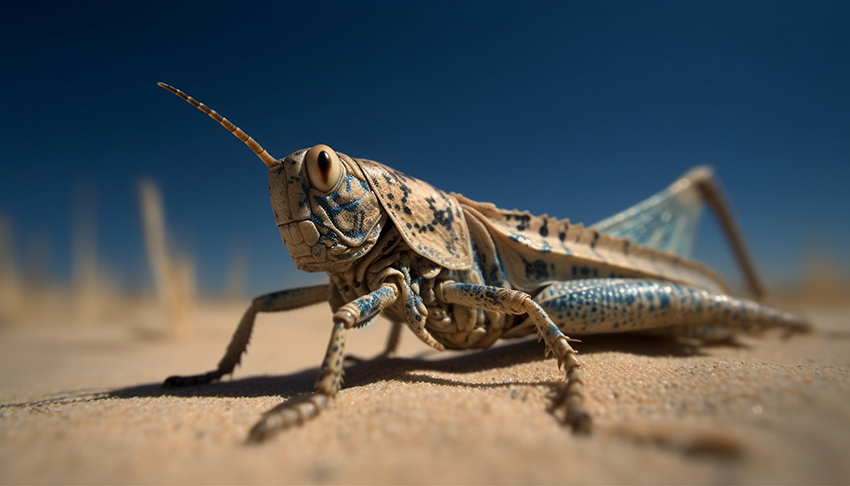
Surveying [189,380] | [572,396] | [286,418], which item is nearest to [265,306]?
[189,380]

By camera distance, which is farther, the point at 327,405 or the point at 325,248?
the point at 325,248

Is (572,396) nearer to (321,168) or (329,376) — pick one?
(329,376)

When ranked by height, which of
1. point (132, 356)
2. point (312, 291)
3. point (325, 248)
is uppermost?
point (325, 248)

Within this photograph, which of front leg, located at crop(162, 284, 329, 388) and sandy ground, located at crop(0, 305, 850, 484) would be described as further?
front leg, located at crop(162, 284, 329, 388)

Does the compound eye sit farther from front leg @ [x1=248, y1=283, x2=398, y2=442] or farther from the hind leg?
the hind leg

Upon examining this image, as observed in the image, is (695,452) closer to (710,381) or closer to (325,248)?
(710,381)

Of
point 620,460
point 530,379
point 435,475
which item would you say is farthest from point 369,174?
point 620,460

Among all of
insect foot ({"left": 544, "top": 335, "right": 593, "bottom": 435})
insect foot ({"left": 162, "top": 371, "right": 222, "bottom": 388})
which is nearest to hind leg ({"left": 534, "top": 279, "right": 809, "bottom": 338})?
insect foot ({"left": 544, "top": 335, "right": 593, "bottom": 435})

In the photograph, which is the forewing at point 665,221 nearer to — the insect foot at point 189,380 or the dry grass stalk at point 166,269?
the insect foot at point 189,380
